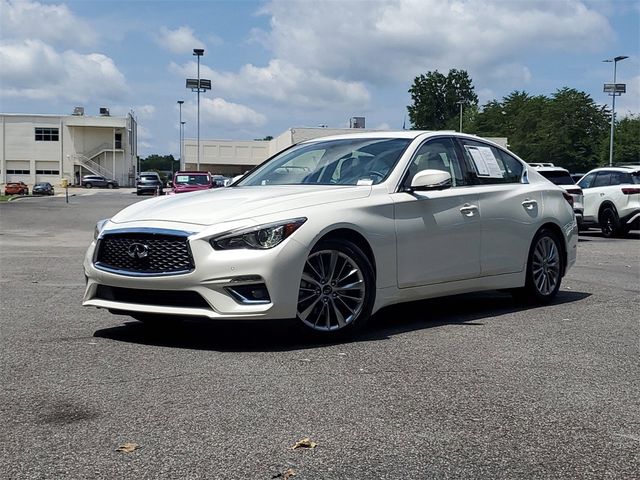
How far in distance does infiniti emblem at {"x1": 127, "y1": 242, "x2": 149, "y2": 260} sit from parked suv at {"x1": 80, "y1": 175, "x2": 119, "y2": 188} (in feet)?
283

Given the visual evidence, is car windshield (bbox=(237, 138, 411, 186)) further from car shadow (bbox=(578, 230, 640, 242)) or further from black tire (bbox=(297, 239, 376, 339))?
car shadow (bbox=(578, 230, 640, 242))

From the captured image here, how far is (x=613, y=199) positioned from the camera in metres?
19.8

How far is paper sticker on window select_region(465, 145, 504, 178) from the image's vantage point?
7.84 m

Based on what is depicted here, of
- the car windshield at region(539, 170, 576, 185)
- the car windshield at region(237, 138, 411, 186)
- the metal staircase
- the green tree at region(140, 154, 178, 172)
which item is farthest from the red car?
the green tree at region(140, 154, 178, 172)

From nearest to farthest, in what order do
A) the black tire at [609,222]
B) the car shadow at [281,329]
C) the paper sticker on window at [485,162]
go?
the car shadow at [281,329] → the paper sticker on window at [485,162] → the black tire at [609,222]

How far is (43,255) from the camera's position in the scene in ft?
45.5

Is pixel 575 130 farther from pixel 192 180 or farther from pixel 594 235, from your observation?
pixel 594 235

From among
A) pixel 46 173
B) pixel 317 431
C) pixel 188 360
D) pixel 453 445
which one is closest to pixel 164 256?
pixel 188 360

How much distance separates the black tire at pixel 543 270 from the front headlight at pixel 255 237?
316 centimetres

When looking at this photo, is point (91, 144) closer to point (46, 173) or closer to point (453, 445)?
point (46, 173)

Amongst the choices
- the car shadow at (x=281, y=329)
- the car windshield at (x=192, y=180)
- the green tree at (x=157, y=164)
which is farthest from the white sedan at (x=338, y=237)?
the green tree at (x=157, y=164)

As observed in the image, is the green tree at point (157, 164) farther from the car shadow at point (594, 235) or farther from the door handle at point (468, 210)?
the door handle at point (468, 210)

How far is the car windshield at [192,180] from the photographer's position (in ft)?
137

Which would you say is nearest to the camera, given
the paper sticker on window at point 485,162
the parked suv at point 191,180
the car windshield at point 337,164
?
the car windshield at point 337,164
